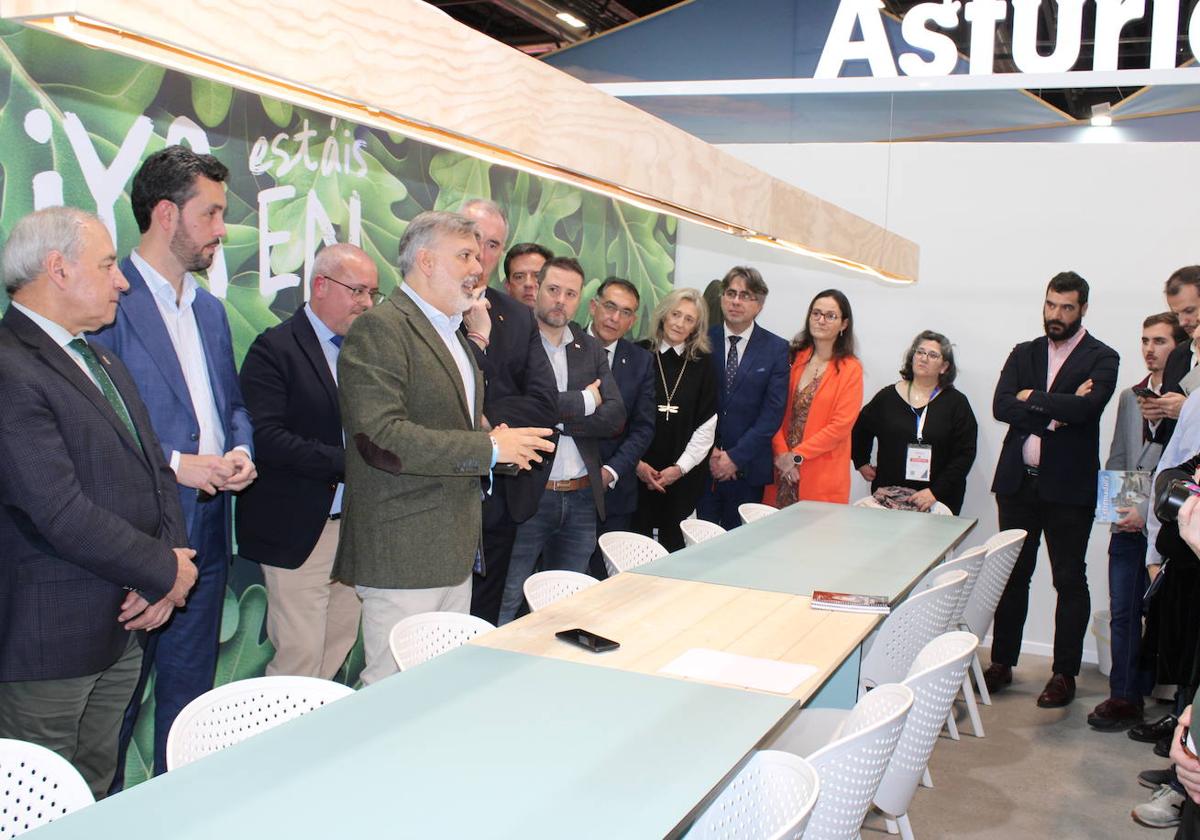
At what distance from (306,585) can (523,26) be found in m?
7.35

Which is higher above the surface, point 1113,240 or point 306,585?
point 1113,240

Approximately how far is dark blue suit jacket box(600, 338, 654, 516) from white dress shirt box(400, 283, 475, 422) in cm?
169

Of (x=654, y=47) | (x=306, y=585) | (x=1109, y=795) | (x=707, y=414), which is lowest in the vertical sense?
(x=1109, y=795)

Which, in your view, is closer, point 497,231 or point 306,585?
point 306,585

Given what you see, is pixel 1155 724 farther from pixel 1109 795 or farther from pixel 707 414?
pixel 707 414

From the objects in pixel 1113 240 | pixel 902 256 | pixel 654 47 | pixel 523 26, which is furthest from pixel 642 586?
pixel 523 26

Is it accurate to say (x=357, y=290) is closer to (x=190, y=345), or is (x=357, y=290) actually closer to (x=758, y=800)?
(x=190, y=345)

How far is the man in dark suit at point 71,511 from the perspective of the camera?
8.12ft

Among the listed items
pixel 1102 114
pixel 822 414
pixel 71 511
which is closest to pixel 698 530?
pixel 822 414

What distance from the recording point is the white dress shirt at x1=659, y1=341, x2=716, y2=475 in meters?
5.36

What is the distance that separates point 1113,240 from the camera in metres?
5.96

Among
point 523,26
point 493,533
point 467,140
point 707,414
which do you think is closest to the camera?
point 467,140

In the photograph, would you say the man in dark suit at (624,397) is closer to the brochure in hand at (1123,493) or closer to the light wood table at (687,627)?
the light wood table at (687,627)

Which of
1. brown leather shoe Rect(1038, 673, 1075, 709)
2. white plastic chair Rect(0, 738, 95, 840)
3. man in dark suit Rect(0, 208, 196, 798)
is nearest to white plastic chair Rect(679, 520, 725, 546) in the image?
brown leather shoe Rect(1038, 673, 1075, 709)
